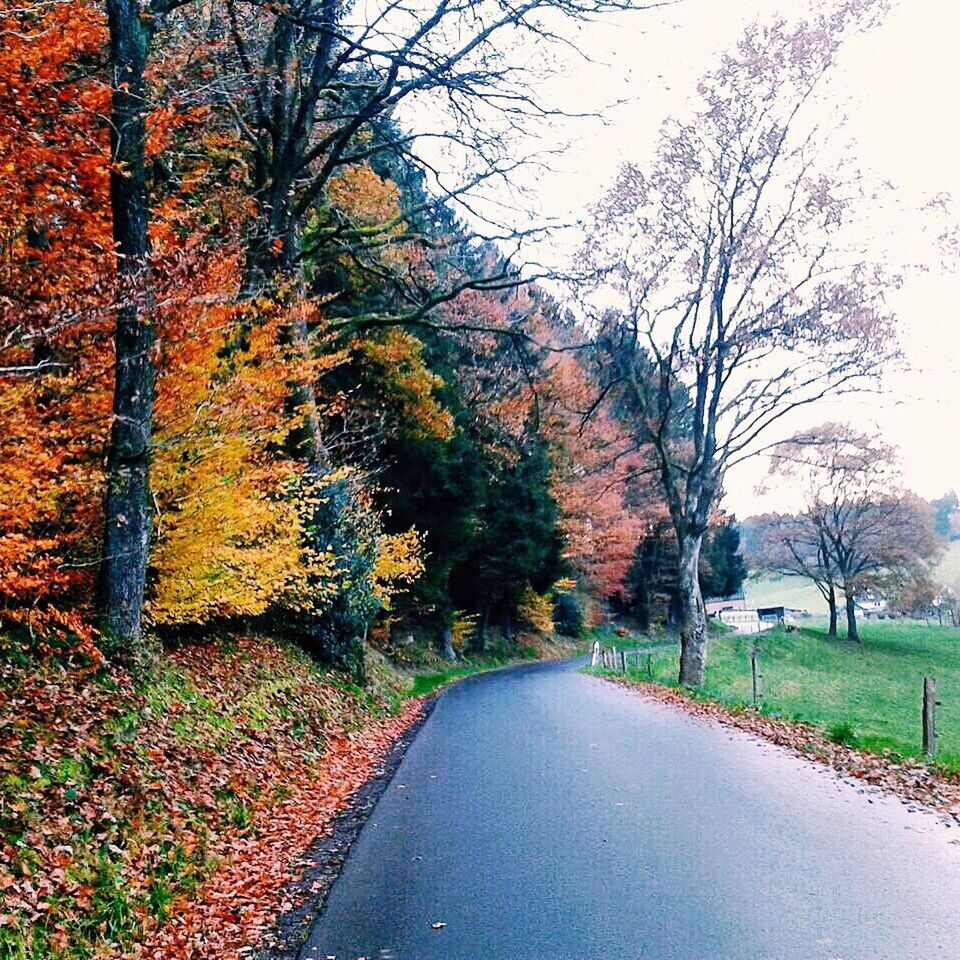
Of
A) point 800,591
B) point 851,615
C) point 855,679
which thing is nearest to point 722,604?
point 851,615

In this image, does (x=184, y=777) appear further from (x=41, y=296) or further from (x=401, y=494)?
(x=401, y=494)

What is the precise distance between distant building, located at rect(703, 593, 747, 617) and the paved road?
56.6 meters

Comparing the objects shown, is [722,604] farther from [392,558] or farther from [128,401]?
[128,401]

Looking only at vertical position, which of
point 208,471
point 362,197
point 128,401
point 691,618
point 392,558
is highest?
point 362,197

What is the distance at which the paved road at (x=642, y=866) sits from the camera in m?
4.62

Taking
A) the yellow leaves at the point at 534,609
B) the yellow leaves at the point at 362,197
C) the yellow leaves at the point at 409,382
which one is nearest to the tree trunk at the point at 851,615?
the yellow leaves at the point at 534,609

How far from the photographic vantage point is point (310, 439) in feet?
48.3

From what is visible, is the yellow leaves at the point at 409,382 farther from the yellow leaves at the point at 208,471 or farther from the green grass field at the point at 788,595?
the green grass field at the point at 788,595

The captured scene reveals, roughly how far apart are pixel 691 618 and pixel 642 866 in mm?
13832

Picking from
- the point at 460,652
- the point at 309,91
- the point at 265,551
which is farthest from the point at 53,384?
the point at 460,652

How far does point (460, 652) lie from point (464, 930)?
29068 millimetres

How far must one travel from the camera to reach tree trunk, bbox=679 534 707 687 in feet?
62.0

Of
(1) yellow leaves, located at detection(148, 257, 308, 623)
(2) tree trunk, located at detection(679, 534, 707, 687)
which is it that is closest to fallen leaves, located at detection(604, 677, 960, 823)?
(2) tree trunk, located at detection(679, 534, 707, 687)

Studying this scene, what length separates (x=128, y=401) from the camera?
8984 mm
